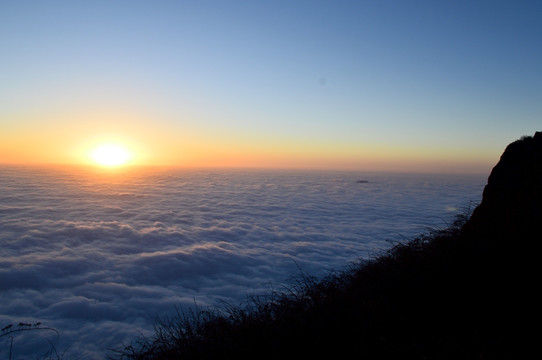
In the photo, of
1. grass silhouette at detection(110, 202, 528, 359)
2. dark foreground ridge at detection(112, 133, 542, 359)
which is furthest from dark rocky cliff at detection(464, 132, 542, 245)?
grass silhouette at detection(110, 202, 528, 359)

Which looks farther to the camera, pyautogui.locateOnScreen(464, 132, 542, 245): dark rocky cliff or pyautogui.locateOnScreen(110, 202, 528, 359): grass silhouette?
pyautogui.locateOnScreen(464, 132, 542, 245): dark rocky cliff

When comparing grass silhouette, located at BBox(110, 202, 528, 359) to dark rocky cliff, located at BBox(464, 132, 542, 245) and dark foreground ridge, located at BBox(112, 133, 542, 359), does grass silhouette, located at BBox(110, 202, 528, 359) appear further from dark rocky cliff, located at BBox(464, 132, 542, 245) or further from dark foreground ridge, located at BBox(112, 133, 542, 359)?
dark rocky cliff, located at BBox(464, 132, 542, 245)

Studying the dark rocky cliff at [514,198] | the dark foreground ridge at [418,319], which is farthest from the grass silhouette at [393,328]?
the dark rocky cliff at [514,198]

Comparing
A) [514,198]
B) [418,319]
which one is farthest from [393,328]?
[514,198]

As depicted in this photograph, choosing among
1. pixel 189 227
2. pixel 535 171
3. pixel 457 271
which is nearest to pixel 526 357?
pixel 457 271

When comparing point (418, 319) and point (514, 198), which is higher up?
point (514, 198)

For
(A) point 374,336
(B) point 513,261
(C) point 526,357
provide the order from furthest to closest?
(B) point 513,261, (A) point 374,336, (C) point 526,357

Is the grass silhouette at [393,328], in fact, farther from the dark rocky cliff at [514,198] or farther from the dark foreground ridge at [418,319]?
the dark rocky cliff at [514,198]

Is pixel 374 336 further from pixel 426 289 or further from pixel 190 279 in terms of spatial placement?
pixel 190 279

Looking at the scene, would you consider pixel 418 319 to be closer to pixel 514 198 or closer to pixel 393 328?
pixel 393 328

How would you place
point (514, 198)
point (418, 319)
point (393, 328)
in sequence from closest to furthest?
1. point (393, 328)
2. point (418, 319)
3. point (514, 198)

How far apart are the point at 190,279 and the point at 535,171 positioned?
8.31m

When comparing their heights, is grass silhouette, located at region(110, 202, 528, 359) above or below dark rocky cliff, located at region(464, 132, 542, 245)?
below

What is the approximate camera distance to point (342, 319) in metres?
3.02
